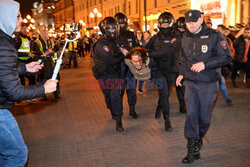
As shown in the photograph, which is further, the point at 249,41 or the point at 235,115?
the point at 249,41

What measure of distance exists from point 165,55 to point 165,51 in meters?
0.13

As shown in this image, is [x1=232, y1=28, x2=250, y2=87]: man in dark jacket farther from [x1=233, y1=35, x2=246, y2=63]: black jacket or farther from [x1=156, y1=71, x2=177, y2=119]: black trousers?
[x1=156, y1=71, x2=177, y2=119]: black trousers

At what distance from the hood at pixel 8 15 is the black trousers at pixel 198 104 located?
238 centimetres

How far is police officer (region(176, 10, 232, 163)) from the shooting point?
3.20m

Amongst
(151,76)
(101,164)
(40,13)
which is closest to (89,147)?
(101,164)

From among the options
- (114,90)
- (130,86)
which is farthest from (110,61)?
(130,86)

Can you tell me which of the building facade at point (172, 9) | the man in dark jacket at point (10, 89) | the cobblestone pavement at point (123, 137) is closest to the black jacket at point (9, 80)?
the man in dark jacket at point (10, 89)

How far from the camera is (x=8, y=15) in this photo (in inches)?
81.4

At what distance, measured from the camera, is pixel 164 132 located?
4590 millimetres

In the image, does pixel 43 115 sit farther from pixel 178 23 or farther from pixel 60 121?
pixel 178 23

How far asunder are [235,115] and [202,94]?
8.15 ft

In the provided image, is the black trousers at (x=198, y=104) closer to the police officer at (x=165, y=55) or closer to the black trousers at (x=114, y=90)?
the police officer at (x=165, y=55)

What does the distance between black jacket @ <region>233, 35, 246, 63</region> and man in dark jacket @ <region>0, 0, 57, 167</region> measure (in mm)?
7554

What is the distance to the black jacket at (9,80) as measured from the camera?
1997 millimetres
